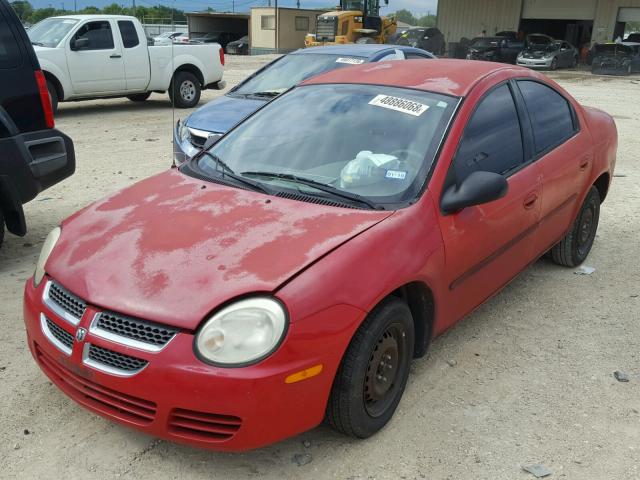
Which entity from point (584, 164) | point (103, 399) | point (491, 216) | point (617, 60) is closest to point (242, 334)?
point (103, 399)

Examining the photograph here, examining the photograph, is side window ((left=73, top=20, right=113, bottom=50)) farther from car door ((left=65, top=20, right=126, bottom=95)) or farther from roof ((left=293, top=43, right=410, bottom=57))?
roof ((left=293, top=43, right=410, bottom=57))

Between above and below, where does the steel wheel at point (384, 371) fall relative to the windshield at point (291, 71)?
below

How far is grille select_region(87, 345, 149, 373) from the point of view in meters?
2.32

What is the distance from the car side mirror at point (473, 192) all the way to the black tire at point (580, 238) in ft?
6.18

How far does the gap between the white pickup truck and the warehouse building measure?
26.4 m

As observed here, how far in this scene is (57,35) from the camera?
36.8ft

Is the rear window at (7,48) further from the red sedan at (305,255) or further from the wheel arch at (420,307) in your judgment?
the wheel arch at (420,307)

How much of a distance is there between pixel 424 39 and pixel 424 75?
101 feet

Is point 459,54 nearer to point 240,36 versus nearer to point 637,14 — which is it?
point 637,14

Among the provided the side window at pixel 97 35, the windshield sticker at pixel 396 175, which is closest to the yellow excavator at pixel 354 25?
the side window at pixel 97 35

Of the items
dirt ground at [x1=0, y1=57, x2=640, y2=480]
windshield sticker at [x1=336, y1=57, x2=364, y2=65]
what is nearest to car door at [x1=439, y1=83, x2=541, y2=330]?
dirt ground at [x1=0, y1=57, x2=640, y2=480]

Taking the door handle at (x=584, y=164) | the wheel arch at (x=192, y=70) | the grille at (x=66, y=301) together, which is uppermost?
the door handle at (x=584, y=164)

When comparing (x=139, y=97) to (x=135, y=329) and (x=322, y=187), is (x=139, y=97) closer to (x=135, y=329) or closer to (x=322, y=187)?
(x=322, y=187)

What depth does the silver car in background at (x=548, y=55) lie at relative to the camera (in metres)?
27.3
